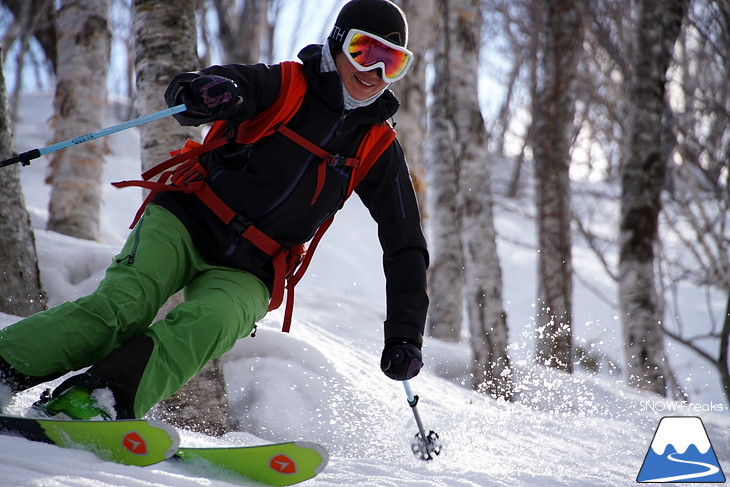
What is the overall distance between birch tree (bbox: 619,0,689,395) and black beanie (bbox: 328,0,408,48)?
460cm

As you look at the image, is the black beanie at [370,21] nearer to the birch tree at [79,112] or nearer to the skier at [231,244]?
the skier at [231,244]

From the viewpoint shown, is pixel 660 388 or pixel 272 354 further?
pixel 660 388

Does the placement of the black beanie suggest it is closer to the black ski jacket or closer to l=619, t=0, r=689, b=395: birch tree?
the black ski jacket

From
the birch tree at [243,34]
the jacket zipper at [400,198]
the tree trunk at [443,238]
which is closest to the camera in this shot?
the jacket zipper at [400,198]

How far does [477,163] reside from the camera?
20.2ft

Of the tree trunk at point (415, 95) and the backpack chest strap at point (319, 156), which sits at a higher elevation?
the tree trunk at point (415, 95)

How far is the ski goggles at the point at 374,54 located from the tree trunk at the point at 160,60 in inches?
51.4

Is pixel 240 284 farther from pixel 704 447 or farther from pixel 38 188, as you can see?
pixel 38 188

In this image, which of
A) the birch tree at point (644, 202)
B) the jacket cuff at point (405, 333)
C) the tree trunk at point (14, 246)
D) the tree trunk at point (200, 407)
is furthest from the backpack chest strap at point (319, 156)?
the birch tree at point (644, 202)

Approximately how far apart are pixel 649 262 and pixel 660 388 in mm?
1168

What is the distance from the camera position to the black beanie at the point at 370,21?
2.64 meters

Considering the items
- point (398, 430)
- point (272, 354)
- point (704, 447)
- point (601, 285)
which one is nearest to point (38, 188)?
point (272, 354)

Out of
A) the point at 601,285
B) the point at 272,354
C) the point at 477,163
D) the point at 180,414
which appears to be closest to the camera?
the point at 180,414

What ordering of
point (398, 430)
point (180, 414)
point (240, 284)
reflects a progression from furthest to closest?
point (398, 430) < point (180, 414) < point (240, 284)
